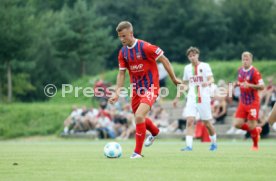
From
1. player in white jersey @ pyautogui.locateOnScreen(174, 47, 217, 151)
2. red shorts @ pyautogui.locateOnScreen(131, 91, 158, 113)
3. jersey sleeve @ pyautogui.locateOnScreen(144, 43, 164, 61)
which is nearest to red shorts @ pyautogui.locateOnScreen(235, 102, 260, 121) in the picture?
player in white jersey @ pyautogui.locateOnScreen(174, 47, 217, 151)

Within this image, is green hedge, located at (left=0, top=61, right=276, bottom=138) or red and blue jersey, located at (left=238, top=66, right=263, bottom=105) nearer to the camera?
red and blue jersey, located at (left=238, top=66, right=263, bottom=105)

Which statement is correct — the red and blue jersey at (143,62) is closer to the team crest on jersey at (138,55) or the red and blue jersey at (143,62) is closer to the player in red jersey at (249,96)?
the team crest on jersey at (138,55)

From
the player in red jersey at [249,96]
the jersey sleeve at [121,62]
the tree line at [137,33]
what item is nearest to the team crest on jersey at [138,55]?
the jersey sleeve at [121,62]

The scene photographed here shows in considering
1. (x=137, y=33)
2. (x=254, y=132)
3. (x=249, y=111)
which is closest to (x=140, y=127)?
(x=254, y=132)

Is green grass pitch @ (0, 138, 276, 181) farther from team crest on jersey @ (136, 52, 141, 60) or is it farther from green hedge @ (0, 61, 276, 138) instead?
green hedge @ (0, 61, 276, 138)

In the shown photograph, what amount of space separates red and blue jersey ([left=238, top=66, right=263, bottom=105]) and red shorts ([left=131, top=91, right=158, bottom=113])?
4817 mm

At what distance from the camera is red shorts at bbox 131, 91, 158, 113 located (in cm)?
1414

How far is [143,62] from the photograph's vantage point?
1438 centimetres

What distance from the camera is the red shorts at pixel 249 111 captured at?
18.8 metres

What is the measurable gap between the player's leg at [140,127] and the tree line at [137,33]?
128 feet

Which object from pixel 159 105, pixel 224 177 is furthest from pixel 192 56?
pixel 159 105

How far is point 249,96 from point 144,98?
18.0ft

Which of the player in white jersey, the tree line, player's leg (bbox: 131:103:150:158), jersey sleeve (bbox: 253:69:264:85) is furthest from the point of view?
the tree line

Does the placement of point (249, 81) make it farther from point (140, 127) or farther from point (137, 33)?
point (137, 33)
